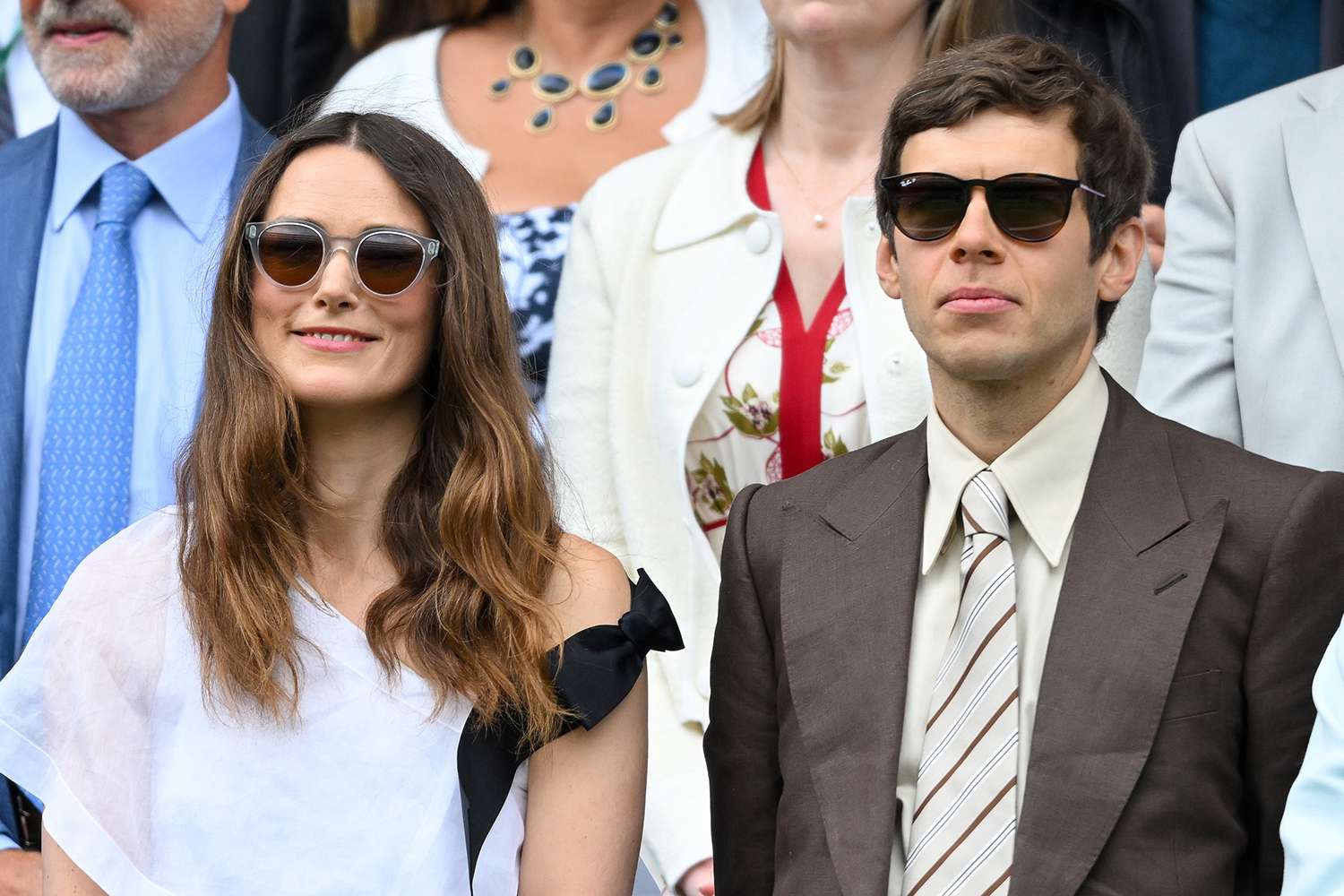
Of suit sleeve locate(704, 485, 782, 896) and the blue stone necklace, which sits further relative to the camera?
the blue stone necklace

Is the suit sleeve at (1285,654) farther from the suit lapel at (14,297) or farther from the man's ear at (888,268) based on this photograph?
the suit lapel at (14,297)

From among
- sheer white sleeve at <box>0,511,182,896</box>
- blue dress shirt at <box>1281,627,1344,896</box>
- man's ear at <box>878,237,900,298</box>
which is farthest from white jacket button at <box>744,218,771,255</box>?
blue dress shirt at <box>1281,627,1344,896</box>

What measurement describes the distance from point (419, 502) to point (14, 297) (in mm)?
1404

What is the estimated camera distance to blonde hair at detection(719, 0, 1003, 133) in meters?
3.68

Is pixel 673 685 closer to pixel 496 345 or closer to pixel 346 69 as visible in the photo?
pixel 496 345

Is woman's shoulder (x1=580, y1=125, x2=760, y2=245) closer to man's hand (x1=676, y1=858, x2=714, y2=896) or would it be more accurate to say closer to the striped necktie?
man's hand (x1=676, y1=858, x2=714, y2=896)

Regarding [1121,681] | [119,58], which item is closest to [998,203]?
[1121,681]

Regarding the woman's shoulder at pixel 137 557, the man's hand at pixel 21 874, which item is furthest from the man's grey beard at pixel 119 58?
the man's hand at pixel 21 874

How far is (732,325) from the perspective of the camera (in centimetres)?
358

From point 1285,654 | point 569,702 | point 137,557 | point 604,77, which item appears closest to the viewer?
point 1285,654

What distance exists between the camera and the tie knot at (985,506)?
2633 millimetres

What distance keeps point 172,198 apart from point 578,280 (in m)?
0.82

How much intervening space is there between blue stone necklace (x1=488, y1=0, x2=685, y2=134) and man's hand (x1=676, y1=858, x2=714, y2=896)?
1.61 m

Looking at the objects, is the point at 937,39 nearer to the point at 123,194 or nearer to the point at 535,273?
the point at 535,273
